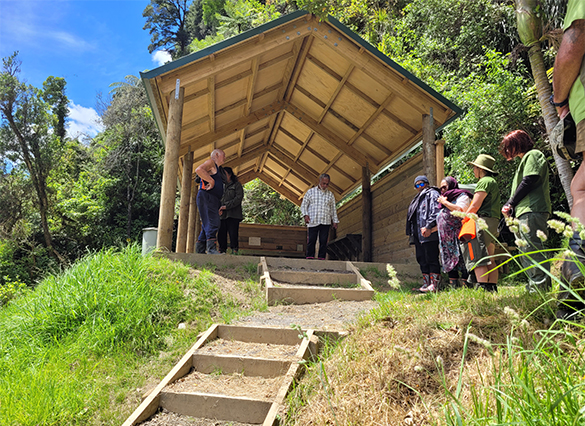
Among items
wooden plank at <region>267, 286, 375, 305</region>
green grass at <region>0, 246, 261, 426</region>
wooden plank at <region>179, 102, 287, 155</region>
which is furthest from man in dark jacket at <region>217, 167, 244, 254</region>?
wooden plank at <region>267, 286, 375, 305</region>

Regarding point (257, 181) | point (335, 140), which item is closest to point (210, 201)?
point (335, 140)

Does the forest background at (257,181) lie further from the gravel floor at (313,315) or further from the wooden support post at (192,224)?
the gravel floor at (313,315)

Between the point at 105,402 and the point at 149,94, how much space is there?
5.34 m

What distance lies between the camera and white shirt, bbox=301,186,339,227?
8.00 m

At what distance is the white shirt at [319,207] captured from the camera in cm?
800

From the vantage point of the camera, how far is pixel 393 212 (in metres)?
9.59

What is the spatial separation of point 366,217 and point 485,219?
260 inches

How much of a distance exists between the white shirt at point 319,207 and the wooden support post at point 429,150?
187 centimetres

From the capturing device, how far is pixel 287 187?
57.6 feet

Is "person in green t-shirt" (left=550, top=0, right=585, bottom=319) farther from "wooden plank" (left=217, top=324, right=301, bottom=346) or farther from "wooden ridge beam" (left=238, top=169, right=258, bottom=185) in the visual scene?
"wooden ridge beam" (left=238, top=169, right=258, bottom=185)

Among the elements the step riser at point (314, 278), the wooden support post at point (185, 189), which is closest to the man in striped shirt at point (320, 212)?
the step riser at point (314, 278)

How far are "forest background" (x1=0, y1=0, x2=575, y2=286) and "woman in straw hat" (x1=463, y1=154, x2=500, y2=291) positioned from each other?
8.87 ft

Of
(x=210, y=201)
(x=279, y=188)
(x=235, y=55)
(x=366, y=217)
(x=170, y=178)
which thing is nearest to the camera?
(x=170, y=178)

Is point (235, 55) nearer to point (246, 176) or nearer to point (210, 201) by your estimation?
point (210, 201)
